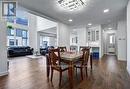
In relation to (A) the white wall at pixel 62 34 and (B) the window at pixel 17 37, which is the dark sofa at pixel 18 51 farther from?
(A) the white wall at pixel 62 34

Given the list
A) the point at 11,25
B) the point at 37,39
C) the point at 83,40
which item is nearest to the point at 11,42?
the point at 11,25

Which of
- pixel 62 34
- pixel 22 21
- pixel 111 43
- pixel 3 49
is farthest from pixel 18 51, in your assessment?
pixel 111 43

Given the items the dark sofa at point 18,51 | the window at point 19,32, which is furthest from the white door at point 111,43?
the window at point 19,32

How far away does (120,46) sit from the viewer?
7195mm

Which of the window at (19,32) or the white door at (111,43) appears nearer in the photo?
the window at (19,32)

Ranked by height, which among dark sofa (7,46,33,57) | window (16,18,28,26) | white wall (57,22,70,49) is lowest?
dark sofa (7,46,33,57)

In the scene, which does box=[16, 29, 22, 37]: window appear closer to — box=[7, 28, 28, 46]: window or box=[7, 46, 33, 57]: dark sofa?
box=[7, 28, 28, 46]: window

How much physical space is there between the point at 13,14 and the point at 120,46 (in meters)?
6.35

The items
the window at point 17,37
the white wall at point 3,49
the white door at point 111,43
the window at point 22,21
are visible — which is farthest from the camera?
the white door at point 111,43

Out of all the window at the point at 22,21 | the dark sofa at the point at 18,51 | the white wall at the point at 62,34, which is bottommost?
the dark sofa at the point at 18,51

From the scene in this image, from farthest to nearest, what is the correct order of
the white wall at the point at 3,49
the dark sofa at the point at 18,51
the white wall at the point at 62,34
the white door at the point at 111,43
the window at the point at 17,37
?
the white door at the point at 111,43
the window at the point at 17,37
the dark sofa at the point at 18,51
the white wall at the point at 62,34
the white wall at the point at 3,49

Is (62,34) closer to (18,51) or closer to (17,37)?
(18,51)

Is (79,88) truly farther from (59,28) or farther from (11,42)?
(11,42)

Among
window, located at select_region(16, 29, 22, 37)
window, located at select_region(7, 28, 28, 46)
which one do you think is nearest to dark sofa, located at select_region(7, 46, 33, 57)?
window, located at select_region(7, 28, 28, 46)
